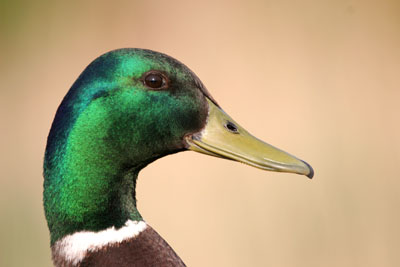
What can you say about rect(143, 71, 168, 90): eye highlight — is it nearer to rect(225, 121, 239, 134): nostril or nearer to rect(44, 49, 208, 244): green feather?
rect(44, 49, 208, 244): green feather

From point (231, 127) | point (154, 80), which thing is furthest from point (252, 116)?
point (154, 80)

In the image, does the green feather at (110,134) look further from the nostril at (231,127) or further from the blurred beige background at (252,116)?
the blurred beige background at (252,116)

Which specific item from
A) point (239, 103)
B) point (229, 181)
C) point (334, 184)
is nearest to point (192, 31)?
point (239, 103)

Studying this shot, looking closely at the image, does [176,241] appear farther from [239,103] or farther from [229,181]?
[239,103]

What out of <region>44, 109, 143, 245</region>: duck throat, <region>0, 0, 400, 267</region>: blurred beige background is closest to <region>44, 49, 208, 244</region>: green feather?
<region>44, 109, 143, 245</region>: duck throat

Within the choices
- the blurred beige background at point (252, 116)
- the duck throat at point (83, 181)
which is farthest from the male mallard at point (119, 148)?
the blurred beige background at point (252, 116)

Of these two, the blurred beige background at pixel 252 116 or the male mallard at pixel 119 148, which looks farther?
the blurred beige background at pixel 252 116

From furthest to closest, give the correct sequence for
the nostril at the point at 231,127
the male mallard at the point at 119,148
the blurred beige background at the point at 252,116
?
1. the blurred beige background at the point at 252,116
2. the nostril at the point at 231,127
3. the male mallard at the point at 119,148

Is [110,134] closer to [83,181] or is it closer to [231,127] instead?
[83,181]
